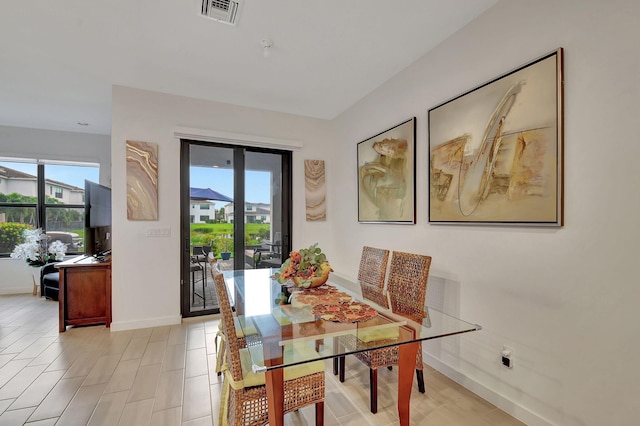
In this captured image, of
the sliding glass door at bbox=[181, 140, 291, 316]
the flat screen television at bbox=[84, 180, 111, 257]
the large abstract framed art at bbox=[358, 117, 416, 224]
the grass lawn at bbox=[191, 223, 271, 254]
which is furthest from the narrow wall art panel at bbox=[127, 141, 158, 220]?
the large abstract framed art at bbox=[358, 117, 416, 224]

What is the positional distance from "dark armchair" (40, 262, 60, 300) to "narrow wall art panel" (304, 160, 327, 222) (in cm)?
393

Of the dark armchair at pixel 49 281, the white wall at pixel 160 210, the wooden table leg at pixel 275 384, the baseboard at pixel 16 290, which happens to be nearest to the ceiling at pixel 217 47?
the white wall at pixel 160 210

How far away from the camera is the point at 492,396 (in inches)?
76.6

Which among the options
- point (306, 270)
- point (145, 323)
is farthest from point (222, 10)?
point (145, 323)

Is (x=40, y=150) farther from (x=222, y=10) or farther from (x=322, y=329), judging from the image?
(x=322, y=329)

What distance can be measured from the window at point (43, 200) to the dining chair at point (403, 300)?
5.64m

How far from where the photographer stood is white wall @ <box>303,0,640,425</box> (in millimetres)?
1361

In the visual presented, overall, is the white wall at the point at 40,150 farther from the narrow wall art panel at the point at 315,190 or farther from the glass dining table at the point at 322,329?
the glass dining table at the point at 322,329

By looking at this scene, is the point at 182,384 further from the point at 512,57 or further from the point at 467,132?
the point at 512,57

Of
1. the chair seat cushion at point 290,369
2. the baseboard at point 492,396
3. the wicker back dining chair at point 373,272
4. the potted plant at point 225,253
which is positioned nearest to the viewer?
the chair seat cushion at point 290,369

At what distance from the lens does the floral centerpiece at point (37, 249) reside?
4383mm

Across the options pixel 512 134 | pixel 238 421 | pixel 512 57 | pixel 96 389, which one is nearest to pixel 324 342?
pixel 238 421

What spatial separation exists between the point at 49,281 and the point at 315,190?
425 centimetres

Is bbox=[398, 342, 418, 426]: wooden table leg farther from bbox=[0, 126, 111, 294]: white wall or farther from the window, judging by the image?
the window
